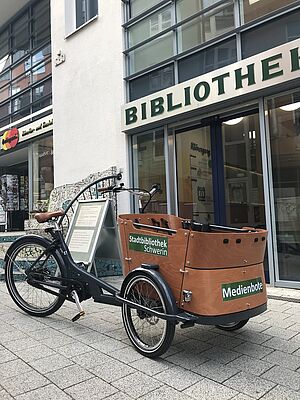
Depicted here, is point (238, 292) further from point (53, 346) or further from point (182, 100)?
point (182, 100)

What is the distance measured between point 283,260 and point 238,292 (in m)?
2.78

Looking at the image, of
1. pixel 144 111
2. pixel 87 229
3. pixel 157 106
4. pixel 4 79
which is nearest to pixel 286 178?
pixel 157 106

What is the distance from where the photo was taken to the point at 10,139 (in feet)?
37.9

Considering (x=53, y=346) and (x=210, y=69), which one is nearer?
(x=53, y=346)

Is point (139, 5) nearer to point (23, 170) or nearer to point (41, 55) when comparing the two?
point (41, 55)

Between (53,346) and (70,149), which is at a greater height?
(70,149)

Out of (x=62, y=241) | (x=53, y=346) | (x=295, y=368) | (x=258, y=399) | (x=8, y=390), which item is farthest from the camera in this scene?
(x=62, y=241)

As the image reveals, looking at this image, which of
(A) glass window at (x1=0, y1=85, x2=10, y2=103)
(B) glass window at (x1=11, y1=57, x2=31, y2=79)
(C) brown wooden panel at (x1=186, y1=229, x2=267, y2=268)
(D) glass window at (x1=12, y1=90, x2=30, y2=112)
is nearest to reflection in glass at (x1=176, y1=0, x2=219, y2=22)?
(C) brown wooden panel at (x1=186, y1=229, x2=267, y2=268)

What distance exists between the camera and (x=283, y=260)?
5359 mm

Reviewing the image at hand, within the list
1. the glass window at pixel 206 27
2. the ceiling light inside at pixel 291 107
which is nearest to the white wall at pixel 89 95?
the glass window at pixel 206 27

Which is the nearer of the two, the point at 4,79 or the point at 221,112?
the point at 221,112

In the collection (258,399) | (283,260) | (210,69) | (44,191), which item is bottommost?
(258,399)

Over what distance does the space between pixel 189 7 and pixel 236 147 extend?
267cm

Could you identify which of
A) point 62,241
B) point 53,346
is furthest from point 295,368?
point 62,241
